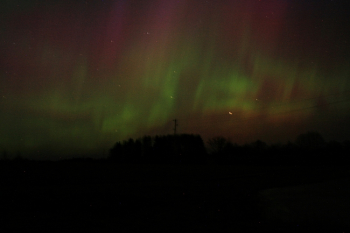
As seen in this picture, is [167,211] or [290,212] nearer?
[290,212]

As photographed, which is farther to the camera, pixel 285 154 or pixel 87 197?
pixel 285 154

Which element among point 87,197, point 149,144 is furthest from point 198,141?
point 87,197

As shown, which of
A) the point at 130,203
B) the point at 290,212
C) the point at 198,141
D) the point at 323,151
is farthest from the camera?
the point at 198,141

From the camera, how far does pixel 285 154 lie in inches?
2844

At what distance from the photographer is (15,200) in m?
14.0

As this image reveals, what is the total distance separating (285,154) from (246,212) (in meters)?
65.3

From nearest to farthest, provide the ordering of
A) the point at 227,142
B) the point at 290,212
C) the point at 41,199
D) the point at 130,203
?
the point at 290,212 → the point at 130,203 → the point at 41,199 → the point at 227,142

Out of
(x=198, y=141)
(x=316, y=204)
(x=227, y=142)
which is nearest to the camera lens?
(x=316, y=204)

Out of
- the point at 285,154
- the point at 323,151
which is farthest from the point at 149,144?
the point at 323,151

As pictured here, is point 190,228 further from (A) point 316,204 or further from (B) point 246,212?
(A) point 316,204

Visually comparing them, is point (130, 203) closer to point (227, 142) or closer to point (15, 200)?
point (15, 200)

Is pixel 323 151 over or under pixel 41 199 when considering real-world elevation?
over

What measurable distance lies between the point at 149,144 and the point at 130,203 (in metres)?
74.7

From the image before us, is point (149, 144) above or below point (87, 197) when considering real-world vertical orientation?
above
